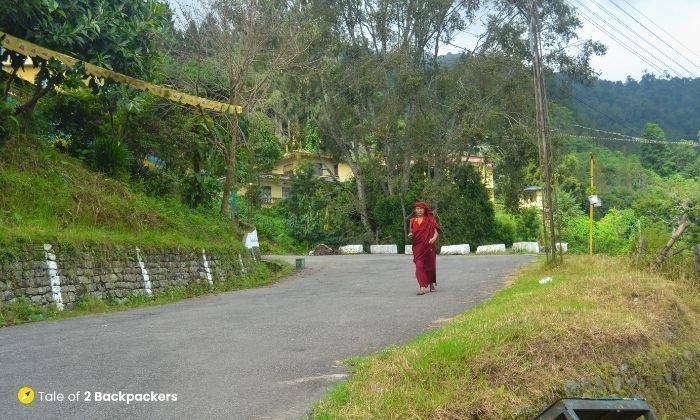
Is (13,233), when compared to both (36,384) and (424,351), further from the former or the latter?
(424,351)

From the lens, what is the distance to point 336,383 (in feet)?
22.8

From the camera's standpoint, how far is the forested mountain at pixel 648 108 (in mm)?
65562

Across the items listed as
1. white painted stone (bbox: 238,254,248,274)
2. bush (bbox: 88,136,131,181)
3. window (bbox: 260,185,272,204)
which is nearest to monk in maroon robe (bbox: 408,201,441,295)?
white painted stone (bbox: 238,254,248,274)

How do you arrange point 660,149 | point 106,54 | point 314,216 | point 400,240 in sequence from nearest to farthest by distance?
1. point 106,54
2. point 400,240
3. point 314,216
4. point 660,149

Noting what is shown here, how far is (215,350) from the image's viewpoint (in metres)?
8.60

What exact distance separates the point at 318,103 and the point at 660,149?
50.3 metres

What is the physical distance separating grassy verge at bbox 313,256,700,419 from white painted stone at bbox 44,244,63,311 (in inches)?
287

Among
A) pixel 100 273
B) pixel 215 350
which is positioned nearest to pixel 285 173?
pixel 100 273

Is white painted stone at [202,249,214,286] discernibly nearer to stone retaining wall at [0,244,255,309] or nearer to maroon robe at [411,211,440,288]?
stone retaining wall at [0,244,255,309]

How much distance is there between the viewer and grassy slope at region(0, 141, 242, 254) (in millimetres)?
13805

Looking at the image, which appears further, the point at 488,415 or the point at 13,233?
the point at 13,233

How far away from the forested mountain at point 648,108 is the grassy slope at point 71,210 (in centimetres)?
4761

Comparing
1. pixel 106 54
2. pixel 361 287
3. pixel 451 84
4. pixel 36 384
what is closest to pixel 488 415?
pixel 36 384

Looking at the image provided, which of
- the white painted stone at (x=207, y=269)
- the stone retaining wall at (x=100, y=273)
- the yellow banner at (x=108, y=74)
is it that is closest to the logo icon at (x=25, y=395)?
the stone retaining wall at (x=100, y=273)
